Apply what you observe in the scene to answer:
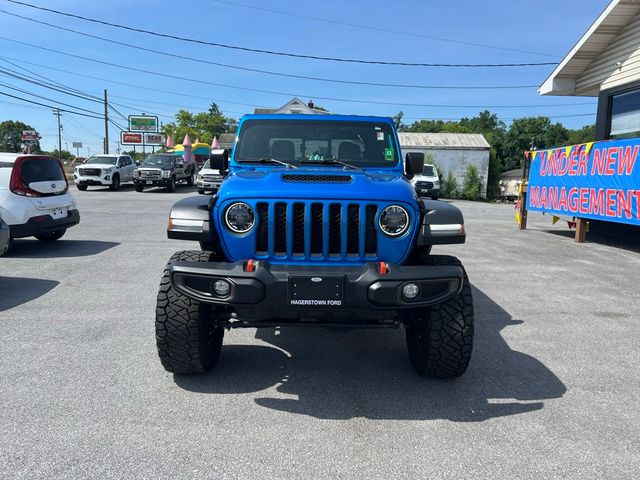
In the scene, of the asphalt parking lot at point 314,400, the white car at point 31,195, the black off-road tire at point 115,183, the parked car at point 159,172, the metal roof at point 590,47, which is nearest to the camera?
the asphalt parking lot at point 314,400

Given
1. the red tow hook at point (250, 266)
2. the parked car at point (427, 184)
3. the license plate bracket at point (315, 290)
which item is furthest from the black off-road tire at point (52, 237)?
the parked car at point (427, 184)

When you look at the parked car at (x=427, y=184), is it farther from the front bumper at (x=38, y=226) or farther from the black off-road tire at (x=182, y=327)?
the black off-road tire at (x=182, y=327)

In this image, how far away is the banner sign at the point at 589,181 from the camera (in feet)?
31.1

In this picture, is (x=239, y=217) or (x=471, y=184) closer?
(x=239, y=217)

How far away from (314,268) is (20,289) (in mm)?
4802

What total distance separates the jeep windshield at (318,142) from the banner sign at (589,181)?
272 inches

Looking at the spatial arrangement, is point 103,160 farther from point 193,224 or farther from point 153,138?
point 153,138

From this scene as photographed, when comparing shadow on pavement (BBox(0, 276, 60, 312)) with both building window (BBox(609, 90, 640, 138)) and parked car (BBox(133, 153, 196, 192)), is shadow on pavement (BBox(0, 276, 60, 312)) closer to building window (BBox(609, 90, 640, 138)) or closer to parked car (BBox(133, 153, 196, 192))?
building window (BBox(609, 90, 640, 138))

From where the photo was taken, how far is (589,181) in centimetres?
1078

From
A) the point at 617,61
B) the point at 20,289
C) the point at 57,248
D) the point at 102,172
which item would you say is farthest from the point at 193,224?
the point at 102,172

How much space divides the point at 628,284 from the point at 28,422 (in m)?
7.45

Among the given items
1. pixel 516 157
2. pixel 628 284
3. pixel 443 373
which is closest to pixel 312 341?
pixel 443 373

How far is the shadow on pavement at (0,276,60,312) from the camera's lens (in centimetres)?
569

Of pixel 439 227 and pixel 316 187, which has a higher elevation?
pixel 316 187
